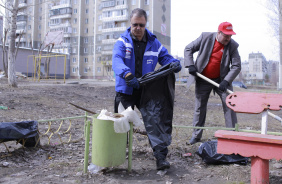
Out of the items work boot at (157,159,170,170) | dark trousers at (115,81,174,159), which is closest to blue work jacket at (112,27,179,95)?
dark trousers at (115,81,174,159)

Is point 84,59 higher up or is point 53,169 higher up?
point 84,59

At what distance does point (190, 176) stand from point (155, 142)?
1.75ft

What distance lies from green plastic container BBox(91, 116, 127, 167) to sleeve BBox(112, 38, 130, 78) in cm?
54

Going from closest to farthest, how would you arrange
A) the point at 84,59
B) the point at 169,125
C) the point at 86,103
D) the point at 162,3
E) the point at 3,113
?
the point at 169,125 → the point at 3,113 → the point at 86,103 → the point at 162,3 → the point at 84,59

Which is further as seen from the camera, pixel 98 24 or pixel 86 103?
pixel 98 24

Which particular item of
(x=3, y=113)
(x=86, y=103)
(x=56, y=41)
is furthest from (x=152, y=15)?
(x=3, y=113)

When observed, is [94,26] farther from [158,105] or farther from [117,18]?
[158,105]

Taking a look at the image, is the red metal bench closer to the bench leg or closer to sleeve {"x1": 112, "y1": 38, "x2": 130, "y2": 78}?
the bench leg

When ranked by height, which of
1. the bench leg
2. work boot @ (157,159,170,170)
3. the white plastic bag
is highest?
the bench leg

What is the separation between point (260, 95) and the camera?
3.06 meters

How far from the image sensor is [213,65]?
4141mm

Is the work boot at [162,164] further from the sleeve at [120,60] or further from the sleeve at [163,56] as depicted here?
the sleeve at [163,56]

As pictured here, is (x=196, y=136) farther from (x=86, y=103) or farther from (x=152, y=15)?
(x=152, y=15)

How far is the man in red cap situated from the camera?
401cm
